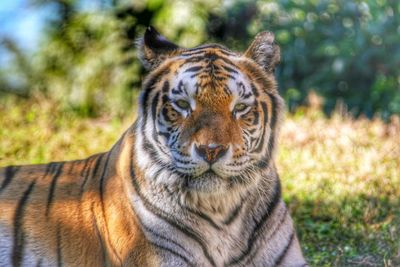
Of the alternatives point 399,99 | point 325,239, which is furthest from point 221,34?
point 325,239

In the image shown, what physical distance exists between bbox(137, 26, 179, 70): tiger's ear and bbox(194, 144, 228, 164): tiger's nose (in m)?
0.58

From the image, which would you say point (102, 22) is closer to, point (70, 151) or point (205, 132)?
point (70, 151)

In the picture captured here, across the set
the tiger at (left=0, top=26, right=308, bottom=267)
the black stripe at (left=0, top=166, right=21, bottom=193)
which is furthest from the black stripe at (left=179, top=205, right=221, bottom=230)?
the black stripe at (left=0, top=166, right=21, bottom=193)

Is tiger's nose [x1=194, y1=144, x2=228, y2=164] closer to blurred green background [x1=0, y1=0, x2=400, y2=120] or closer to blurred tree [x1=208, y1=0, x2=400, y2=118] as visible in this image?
blurred green background [x1=0, y1=0, x2=400, y2=120]

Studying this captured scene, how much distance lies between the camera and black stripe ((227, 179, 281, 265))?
345 centimetres

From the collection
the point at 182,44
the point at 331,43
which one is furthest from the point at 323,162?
the point at 331,43

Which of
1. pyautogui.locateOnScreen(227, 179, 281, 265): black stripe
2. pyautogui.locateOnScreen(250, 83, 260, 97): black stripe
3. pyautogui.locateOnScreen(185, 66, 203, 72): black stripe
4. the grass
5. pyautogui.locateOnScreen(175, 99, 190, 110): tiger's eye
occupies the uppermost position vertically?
pyautogui.locateOnScreen(185, 66, 203, 72): black stripe

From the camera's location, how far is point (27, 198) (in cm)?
401

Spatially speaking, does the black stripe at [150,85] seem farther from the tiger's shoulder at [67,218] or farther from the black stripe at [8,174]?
the black stripe at [8,174]

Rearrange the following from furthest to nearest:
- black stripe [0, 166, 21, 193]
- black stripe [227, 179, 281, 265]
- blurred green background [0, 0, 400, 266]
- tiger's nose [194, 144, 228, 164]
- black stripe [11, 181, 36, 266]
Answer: blurred green background [0, 0, 400, 266] < black stripe [0, 166, 21, 193] < black stripe [11, 181, 36, 266] < black stripe [227, 179, 281, 265] < tiger's nose [194, 144, 228, 164]

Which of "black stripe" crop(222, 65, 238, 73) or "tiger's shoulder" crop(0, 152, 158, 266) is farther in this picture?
"tiger's shoulder" crop(0, 152, 158, 266)

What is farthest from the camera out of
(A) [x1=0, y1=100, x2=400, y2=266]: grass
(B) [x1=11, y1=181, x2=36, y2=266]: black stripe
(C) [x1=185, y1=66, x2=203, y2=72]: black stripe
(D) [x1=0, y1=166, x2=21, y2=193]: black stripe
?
(A) [x1=0, y1=100, x2=400, y2=266]: grass

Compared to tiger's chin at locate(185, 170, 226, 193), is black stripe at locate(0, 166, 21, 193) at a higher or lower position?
lower

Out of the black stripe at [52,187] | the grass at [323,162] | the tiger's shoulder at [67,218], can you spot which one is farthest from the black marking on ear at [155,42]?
the grass at [323,162]
